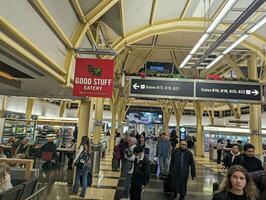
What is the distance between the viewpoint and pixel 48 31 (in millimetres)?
4812

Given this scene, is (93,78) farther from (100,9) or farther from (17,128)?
(17,128)

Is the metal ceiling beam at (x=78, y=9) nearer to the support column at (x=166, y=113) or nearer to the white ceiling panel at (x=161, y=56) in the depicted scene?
the white ceiling panel at (x=161, y=56)

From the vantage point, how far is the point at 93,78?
6.00m

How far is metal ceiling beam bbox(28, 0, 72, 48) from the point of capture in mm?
4079

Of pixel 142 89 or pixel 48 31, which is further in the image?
pixel 142 89

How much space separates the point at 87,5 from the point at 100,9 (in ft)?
0.97

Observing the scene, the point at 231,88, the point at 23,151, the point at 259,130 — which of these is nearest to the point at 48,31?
the point at 231,88

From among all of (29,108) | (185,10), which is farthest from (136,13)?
(29,108)

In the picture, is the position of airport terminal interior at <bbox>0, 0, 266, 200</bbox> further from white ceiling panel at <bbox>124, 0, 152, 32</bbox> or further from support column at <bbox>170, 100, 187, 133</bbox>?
support column at <bbox>170, 100, 187, 133</bbox>

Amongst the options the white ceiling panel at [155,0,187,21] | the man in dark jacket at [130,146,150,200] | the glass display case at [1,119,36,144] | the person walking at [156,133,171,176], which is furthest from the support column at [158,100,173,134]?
the man in dark jacket at [130,146,150,200]

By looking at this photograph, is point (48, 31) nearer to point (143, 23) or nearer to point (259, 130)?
point (143, 23)

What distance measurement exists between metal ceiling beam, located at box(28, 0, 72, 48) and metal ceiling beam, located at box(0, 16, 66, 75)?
22.2 inches

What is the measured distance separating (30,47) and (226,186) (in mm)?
3043

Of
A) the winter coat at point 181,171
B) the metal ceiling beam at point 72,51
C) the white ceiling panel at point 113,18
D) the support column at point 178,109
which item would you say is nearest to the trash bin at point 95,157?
the winter coat at point 181,171
